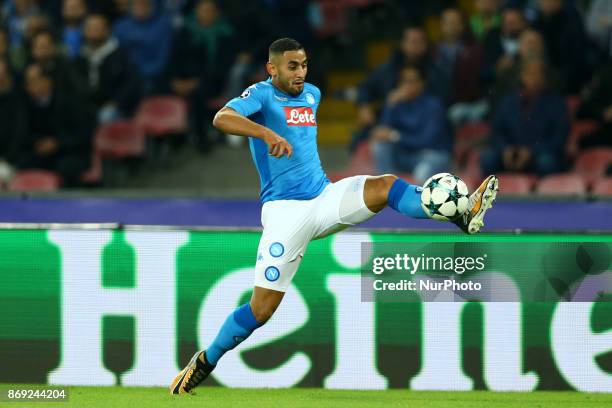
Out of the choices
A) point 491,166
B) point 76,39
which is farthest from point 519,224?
point 76,39

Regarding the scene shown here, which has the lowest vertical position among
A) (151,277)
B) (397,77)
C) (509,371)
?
(509,371)

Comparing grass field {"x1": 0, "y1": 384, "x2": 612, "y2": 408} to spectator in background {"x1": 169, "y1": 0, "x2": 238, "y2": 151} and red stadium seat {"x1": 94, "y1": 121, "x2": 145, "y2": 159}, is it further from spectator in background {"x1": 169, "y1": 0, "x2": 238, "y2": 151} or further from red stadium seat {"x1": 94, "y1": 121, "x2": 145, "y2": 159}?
spectator in background {"x1": 169, "y1": 0, "x2": 238, "y2": 151}

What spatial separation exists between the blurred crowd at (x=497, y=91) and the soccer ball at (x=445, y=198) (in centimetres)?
419

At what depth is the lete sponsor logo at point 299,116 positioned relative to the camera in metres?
7.21

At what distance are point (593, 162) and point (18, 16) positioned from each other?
6193 millimetres

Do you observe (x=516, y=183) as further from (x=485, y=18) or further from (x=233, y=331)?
(x=233, y=331)

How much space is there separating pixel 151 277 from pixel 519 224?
3.22 metres

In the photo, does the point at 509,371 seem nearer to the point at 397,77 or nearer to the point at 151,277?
the point at 151,277

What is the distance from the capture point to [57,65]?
11984 millimetres

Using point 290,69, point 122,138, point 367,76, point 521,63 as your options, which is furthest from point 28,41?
point 290,69

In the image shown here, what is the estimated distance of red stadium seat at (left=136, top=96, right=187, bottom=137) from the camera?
41.7 ft

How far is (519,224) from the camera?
9992mm

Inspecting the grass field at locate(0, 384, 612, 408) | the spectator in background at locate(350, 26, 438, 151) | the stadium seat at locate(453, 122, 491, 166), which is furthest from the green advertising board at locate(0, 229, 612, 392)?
the spectator in background at locate(350, 26, 438, 151)

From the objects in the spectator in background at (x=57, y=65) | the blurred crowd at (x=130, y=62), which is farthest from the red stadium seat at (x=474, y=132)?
the spectator in background at (x=57, y=65)
